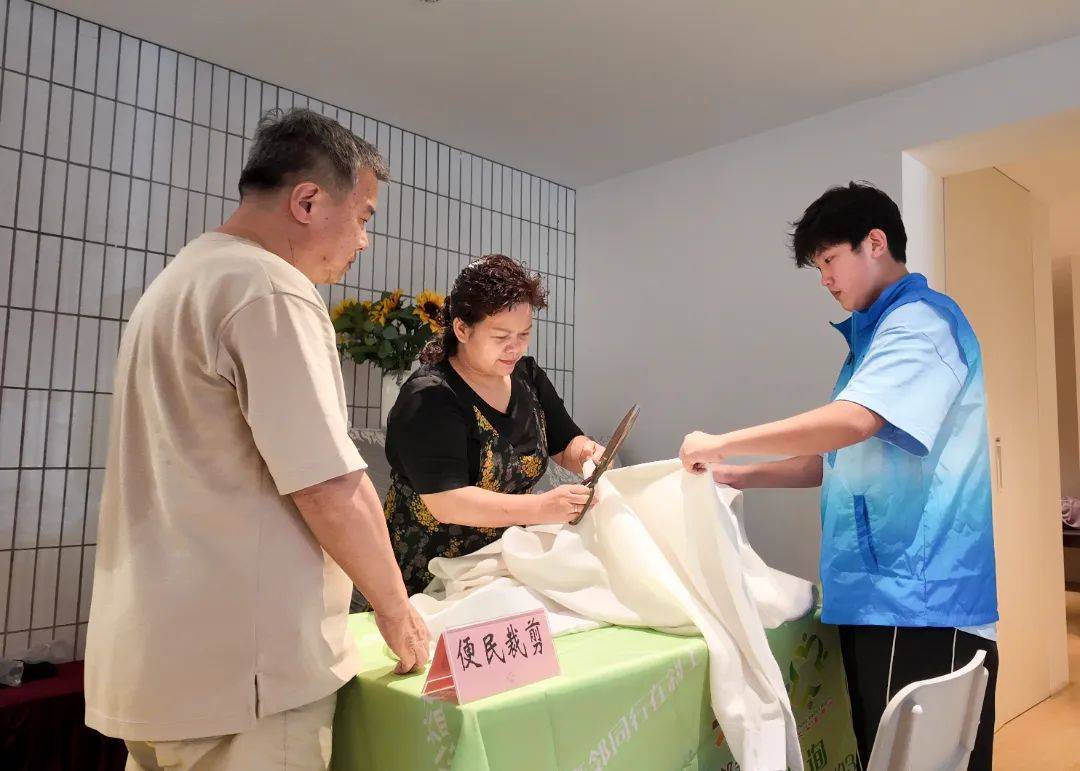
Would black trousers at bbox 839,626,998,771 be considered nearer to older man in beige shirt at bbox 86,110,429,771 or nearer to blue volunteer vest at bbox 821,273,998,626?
blue volunteer vest at bbox 821,273,998,626

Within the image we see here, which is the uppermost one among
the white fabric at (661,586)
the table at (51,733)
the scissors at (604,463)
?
the scissors at (604,463)

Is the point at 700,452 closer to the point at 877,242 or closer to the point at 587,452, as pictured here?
the point at 587,452

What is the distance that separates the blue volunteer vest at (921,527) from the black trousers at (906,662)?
45 mm

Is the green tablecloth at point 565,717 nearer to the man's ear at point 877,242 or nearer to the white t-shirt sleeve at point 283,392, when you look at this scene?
the white t-shirt sleeve at point 283,392

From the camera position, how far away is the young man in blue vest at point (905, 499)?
5.12ft

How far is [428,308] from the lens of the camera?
3.06 metres

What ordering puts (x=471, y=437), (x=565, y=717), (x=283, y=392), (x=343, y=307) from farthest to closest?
(x=343, y=307) → (x=471, y=437) → (x=565, y=717) → (x=283, y=392)

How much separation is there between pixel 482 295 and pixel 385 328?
1217mm

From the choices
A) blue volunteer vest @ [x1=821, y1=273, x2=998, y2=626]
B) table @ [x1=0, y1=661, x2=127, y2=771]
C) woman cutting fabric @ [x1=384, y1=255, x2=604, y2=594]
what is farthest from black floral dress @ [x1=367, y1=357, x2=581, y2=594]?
table @ [x1=0, y1=661, x2=127, y2=771]

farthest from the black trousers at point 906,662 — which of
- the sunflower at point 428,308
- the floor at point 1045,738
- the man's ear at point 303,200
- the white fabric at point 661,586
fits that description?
the sunflower at point 428,308

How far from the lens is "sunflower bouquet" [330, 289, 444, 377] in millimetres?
3031

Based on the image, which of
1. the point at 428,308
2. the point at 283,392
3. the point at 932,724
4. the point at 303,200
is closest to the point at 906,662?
the point at 932,724

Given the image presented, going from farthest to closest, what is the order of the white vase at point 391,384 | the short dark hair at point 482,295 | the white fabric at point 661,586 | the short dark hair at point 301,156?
the white vase at point 391,384, the short dark hair at point 482,295, the white fabric at point 661,586, the short dark hair at point 301,156

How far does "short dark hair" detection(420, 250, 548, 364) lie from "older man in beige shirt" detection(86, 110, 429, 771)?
743 mm
